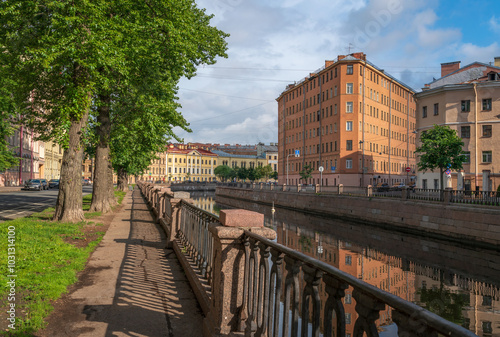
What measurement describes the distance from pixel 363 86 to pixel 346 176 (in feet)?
50.3

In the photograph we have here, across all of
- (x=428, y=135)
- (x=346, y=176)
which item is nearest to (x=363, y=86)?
(x=346, y=176)

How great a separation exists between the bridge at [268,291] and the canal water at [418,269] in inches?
76.2

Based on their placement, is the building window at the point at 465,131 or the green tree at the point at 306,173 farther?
the green tree at the point at 306,173

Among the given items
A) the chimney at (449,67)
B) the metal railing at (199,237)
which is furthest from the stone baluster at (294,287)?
the chimney at (449,67)

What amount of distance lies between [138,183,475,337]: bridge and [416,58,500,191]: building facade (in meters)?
36.4

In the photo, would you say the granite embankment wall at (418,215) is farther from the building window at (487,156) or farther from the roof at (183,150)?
the roof at (183,150)

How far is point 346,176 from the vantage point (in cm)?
6562

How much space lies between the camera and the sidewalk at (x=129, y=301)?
4.62m

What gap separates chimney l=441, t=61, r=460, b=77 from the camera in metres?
53.2

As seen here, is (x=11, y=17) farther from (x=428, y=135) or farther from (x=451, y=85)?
(x=451, y=85)

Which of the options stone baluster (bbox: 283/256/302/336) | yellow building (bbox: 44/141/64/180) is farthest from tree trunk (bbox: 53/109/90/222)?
→ yellow building (bbox: 44/141/64/180)

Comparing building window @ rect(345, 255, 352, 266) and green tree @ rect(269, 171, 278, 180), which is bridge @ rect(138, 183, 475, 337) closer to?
building window @ rect(345, 255, 352, 266)

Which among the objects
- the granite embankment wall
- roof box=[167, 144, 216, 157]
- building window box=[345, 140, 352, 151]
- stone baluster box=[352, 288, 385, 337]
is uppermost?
roof box=[167, 144, 216, 157]

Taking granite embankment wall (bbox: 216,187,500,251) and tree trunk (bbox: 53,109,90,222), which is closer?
tree trunk (bbox: 53,109,90,222)
